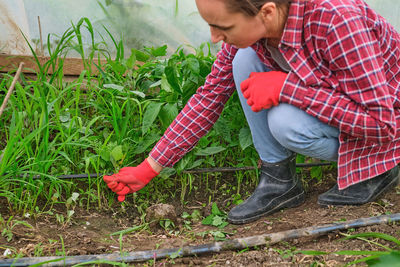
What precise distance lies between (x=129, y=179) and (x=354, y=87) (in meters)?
0.80

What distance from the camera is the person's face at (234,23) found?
1124mm

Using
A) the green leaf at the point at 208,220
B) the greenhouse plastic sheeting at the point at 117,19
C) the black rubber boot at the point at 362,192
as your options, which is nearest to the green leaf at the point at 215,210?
the green leaf at the point at 208,220

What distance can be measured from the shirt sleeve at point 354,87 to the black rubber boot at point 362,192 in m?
0.30

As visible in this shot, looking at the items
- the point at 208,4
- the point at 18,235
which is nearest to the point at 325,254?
the point at 208,4

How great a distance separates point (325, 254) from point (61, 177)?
37.8 inches

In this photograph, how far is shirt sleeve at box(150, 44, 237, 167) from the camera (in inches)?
60.0

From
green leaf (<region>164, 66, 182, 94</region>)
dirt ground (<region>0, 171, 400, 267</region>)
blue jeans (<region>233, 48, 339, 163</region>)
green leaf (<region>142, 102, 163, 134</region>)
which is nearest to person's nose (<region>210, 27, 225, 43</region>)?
blue jeans (<region>233, 48, 339, 163</region>)

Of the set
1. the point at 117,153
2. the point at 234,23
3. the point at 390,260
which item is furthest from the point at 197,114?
the point at 390,260

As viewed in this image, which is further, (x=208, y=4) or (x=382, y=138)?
(x=382, y=138)

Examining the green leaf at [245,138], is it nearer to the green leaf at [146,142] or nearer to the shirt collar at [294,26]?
the green leaf at [146,142]

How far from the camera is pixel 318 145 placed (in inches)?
54.5

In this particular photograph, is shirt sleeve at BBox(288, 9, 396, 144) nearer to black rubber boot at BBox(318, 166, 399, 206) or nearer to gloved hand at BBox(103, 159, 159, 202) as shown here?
black rubber boot at BBox(318, 166, 399, 206)

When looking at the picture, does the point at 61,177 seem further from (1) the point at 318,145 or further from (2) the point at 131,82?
(1) the point at 318,145

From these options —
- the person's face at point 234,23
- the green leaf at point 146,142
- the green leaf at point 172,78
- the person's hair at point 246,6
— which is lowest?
the green leaf at point 146,142
